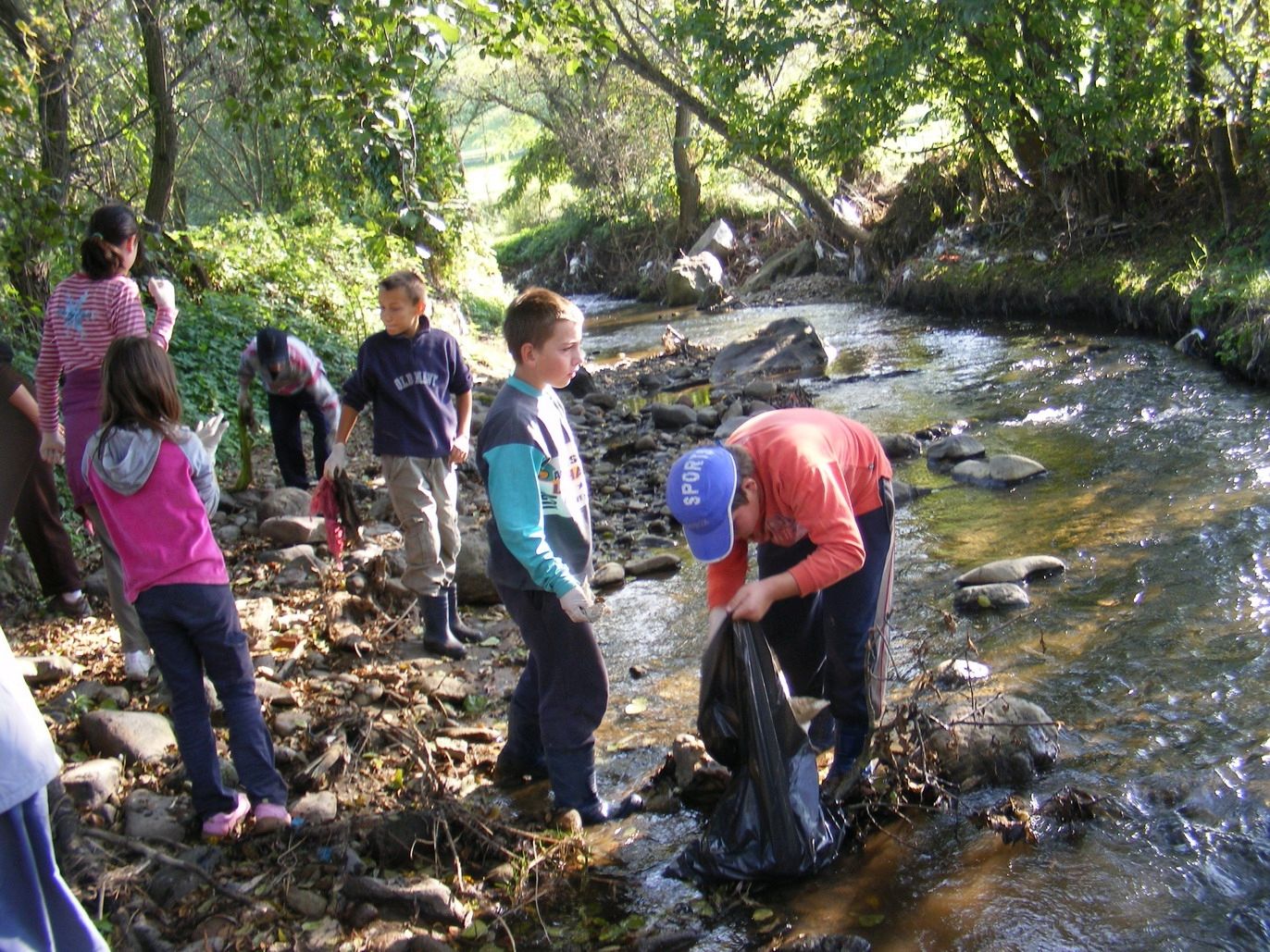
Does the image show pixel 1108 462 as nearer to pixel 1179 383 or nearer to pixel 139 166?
pixel 1179 383

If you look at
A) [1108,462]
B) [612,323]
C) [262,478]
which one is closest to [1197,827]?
[1108,462]

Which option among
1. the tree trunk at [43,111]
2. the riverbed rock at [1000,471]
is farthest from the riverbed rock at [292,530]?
the riverbed rock at [1000,471]

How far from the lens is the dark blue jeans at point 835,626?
3.71 metres

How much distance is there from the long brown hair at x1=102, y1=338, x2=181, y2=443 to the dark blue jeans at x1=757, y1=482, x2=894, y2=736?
202 centimetres

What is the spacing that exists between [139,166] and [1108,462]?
12.8 metres

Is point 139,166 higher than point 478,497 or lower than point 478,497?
higher

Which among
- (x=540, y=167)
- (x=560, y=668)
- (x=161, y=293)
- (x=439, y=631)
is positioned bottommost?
(x=439, y=631)

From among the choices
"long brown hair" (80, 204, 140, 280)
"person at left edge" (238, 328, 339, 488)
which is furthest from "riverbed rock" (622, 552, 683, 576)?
"long brown hair" (80, 204, 140, 280)

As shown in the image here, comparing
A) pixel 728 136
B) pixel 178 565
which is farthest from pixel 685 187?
pixel 178 565

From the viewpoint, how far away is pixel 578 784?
3902mm

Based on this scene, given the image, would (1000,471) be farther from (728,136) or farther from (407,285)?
(728,136)

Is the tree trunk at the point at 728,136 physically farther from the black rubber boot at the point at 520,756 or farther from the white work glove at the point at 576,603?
the white work glove at the point at 576,603

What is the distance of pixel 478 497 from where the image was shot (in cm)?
877

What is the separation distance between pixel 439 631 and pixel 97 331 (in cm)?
207
